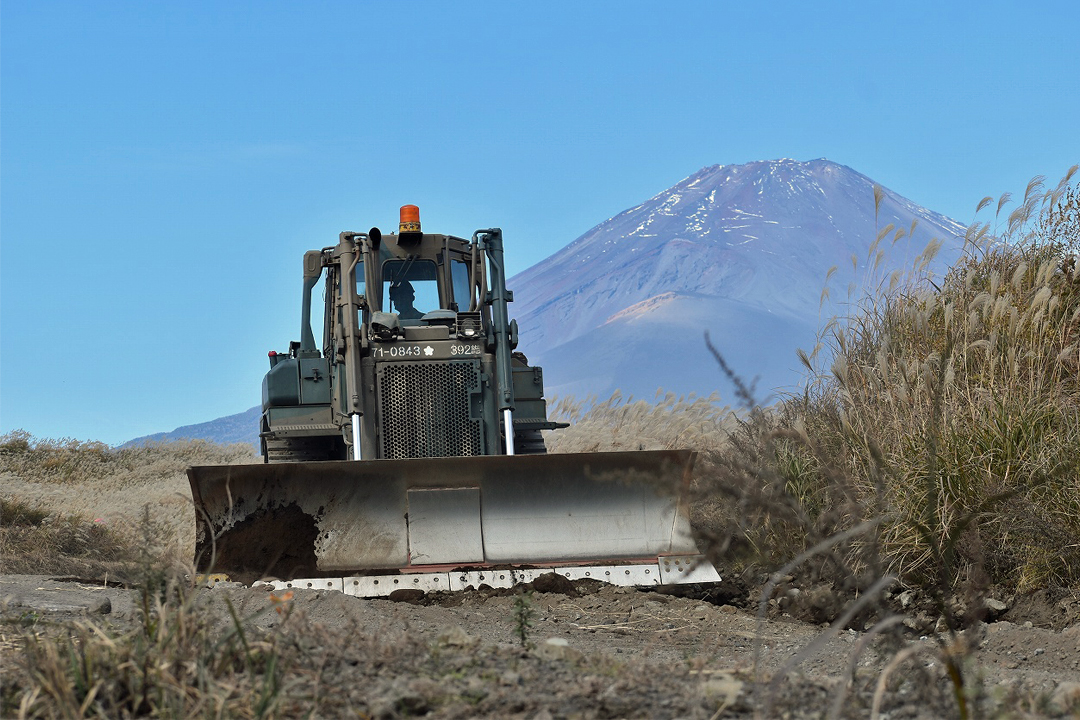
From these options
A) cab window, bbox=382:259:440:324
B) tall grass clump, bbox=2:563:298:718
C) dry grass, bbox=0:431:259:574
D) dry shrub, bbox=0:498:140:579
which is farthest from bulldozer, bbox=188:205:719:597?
tall grass clump, bbox=2:563:298:718

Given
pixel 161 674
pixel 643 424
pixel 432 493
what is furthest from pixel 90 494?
pixel 161 674

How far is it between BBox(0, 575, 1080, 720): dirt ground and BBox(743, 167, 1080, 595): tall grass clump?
1.69ft

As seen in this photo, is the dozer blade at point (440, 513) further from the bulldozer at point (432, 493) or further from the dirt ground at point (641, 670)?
the dirt ground at point (641, 670)

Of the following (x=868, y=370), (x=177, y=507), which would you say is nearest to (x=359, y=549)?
(x=868, y=370)

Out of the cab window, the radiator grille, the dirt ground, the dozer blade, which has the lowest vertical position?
the dirt ground

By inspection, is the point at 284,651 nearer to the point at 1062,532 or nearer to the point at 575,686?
the point at 575,686

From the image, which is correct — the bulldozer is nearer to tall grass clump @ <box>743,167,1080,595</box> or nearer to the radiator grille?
the radiator grille

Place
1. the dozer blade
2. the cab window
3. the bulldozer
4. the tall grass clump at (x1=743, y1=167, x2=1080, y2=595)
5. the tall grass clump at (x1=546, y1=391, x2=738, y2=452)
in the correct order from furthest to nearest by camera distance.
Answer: the tall grass clump at (x1=546, y1=391, x2=738, y2=452)
the cab window
the dozer blade
the bulldozer
the tall grass clump at (x1=743, y1=167, x2=1080, y2=595)

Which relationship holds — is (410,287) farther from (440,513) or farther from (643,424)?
(643,424)

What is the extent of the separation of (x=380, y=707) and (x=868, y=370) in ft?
18.0

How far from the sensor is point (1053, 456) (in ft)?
19.5

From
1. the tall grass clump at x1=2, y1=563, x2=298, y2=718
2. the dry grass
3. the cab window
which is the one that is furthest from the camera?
the dry grass

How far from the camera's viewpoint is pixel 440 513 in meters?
6.89

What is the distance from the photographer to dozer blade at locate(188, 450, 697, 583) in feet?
22.3
